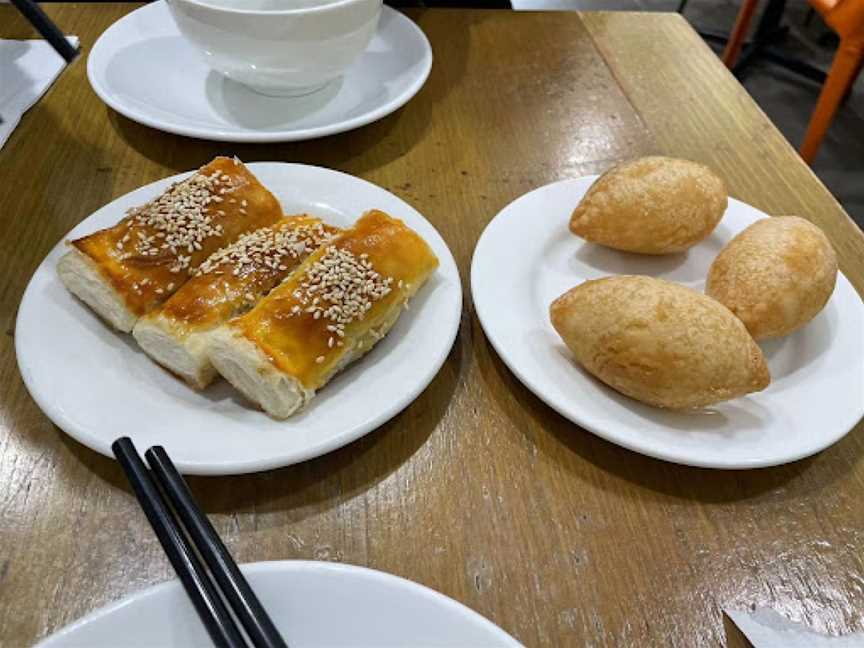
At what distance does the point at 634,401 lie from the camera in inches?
28.9

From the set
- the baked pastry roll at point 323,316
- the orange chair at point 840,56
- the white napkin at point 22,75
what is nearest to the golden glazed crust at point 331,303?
the baked pastry roll at point 323,316

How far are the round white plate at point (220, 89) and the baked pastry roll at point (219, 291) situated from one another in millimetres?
259

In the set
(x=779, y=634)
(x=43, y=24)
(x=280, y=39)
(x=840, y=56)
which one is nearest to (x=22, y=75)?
(x=43, y=24)

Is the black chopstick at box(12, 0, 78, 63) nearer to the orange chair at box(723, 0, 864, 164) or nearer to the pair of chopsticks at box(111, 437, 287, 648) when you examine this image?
the pair of chopsticks at box(111, 437, 287, 648)

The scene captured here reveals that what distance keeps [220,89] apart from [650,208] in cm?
70

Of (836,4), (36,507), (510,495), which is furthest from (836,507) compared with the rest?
(836,4)

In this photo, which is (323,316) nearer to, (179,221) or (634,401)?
(179,221)

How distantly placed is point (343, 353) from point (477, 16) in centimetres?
99

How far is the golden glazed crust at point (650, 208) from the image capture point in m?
0.89

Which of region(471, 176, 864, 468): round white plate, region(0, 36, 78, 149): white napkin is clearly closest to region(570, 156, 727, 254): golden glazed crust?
region(471, 176, 864, 468): round white plate

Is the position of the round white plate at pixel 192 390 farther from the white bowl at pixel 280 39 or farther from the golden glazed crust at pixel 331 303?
the white bowl at pixel 280 39

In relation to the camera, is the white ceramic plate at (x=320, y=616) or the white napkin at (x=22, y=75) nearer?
the white ceramic plate at (x=320, y=616)

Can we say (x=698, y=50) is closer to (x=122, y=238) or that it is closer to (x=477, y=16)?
(x=477, y=16)

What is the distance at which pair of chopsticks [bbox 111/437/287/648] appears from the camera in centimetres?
49
